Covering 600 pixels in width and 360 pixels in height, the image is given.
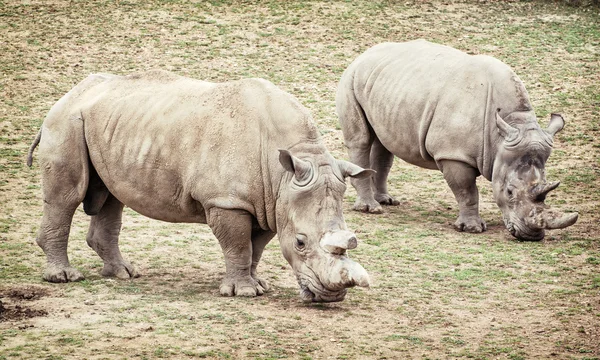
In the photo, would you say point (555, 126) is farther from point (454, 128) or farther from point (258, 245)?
point (258, 245)

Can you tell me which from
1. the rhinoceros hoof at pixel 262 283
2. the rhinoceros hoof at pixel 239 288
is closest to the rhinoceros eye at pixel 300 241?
the rhinoceros hoof at pixel 239 288

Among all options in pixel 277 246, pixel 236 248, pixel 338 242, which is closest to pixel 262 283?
pixel 236 248

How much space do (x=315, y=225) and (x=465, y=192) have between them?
4.07m

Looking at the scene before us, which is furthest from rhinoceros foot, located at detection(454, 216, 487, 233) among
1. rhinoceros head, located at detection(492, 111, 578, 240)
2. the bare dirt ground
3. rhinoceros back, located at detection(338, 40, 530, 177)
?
rhinoceros back, located at detection(338, 40, 530, 177)

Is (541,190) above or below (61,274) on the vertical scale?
above

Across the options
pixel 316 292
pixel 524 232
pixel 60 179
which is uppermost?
pixel 60 179

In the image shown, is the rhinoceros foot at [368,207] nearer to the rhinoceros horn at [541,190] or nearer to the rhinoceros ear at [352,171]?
the rhinoceros horn at [541,190]

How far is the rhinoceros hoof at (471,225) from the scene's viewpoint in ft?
40.8

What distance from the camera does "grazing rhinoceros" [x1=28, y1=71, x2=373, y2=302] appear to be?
8.85 metres

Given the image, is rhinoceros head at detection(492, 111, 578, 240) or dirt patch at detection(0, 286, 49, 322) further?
rhinoceros head at detection(492, 111, 578, 240)

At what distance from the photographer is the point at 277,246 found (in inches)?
460

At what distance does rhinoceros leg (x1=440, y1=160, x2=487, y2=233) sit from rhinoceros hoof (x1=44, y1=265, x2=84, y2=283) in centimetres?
463

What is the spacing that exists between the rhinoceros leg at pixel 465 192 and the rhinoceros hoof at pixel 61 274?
4.63 m

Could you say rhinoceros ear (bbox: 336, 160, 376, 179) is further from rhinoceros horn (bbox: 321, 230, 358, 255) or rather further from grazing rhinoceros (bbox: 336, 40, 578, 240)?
grazing rhinoceros (bbox: 336, 40, 578, 240)
